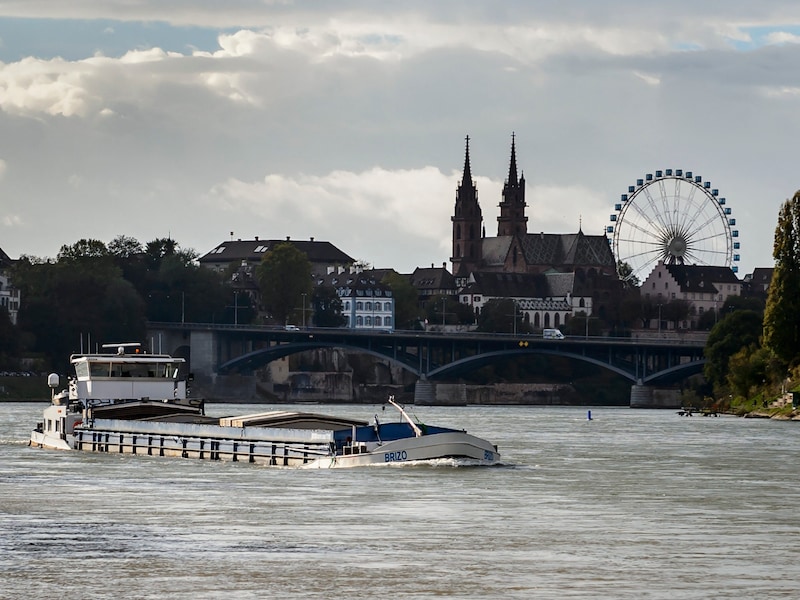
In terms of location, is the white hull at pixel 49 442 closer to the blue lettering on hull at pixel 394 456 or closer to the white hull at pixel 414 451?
the white hull at pixel 414 451

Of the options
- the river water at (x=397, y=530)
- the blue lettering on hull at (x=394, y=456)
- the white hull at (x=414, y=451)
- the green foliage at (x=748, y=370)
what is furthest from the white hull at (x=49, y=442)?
the green foliage at (x=748, y=370)

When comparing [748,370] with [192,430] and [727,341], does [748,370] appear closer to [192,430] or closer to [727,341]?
[727,341]

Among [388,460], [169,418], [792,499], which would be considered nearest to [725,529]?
[792,499]

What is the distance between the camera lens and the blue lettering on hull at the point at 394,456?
6100 centimetres

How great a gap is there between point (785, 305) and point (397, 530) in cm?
9430

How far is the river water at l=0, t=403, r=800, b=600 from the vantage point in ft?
Result: 112

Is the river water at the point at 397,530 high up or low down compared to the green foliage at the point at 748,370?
down

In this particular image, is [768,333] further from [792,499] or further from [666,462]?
[792,499]

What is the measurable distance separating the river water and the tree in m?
61.6

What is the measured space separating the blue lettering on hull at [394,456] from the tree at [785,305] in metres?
76.7

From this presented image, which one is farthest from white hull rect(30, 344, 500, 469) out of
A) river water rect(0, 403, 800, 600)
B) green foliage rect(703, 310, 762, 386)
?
green foliage rect(703, 310, 762, 386)

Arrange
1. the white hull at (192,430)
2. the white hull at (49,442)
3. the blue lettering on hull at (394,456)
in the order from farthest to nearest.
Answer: the white hull at (49,442), the white hull at (192,430), the blue lettering on hull at (394,456)

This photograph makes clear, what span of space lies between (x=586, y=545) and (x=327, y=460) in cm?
2312

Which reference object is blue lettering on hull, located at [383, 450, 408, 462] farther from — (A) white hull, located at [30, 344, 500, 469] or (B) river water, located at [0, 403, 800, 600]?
(B) river water, located at [0, 403, 800, 600]
